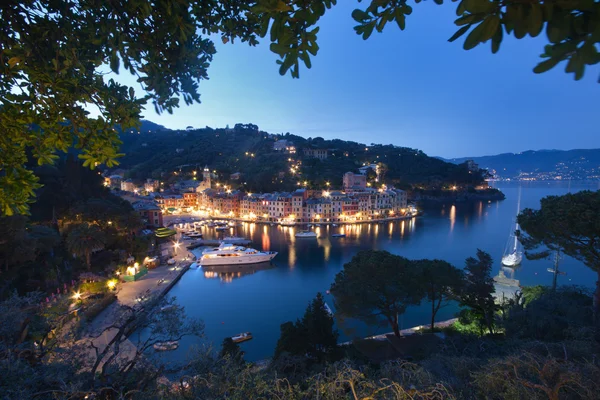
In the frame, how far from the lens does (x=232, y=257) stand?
59.0 feet

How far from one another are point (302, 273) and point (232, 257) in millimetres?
4395

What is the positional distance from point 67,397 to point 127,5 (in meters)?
2.82

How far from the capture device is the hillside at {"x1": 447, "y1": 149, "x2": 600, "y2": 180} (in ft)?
360

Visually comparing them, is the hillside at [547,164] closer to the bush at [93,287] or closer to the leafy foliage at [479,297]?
the leafy foliage at [479,297]

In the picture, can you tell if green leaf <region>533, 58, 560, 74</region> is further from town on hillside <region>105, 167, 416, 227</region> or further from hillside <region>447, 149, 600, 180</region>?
hillside <region>447, 149, 600, 180</region>

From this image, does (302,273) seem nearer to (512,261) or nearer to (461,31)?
(512,261)

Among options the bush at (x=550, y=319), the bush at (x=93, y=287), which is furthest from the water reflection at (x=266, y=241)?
the bush at (x=550, y=319)

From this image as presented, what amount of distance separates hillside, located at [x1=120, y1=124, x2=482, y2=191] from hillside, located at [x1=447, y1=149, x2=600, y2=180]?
67033 mm

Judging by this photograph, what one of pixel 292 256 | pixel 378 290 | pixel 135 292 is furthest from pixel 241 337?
Answer: pixel 292 256

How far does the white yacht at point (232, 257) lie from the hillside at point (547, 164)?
115 meters

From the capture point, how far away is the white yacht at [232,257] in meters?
17.7

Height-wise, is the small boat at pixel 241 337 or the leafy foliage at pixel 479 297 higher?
the leafy foliage at pixel 479 297

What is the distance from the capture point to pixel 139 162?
2298 inches

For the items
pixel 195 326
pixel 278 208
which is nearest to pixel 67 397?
pixel 195 326
